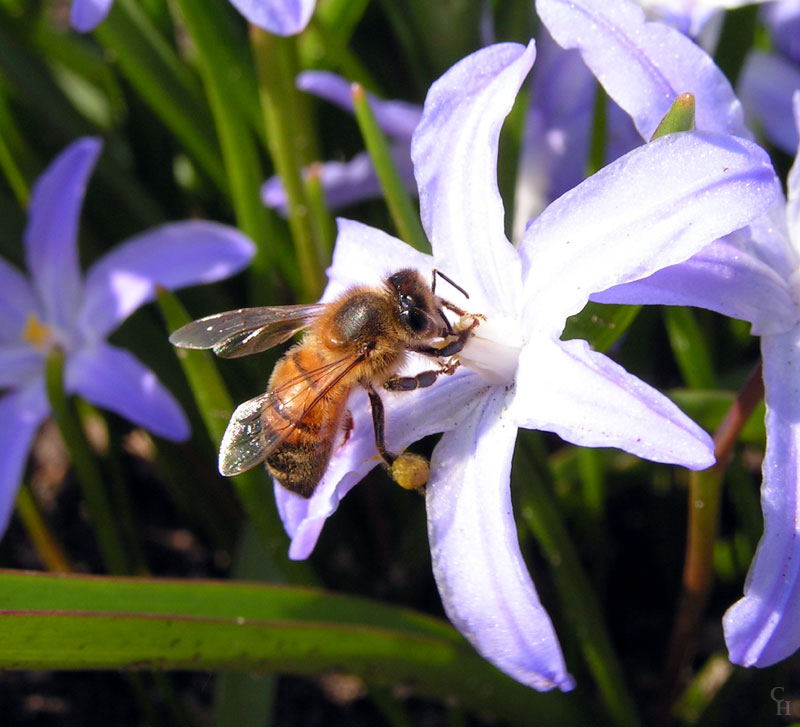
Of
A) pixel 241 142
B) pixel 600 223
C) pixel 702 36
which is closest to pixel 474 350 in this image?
pixel 600 223

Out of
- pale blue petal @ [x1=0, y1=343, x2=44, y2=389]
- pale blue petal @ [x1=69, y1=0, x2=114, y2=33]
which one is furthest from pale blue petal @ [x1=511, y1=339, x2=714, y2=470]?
pale blue petal @ [x1=0, y1=343, x2=44, y2=389]

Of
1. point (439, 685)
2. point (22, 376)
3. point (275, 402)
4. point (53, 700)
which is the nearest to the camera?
point (275, 402)

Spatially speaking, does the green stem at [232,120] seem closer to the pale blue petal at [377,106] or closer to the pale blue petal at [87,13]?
the pale blue petal at [377,106]

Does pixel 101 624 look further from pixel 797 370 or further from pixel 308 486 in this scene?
pixel 797 370

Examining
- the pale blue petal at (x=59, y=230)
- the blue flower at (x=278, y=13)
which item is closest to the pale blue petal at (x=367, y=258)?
the blue flower at (x=278, y=13)

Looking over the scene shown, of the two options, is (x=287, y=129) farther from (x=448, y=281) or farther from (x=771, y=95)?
(x=771, y=95)

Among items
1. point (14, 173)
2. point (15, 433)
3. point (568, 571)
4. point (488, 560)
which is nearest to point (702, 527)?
point (568, 571)
